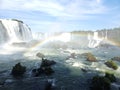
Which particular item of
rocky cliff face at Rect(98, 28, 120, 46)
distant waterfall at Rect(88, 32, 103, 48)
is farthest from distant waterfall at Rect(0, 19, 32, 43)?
rocky cliff face at Rect(98, 28, 120, 46)

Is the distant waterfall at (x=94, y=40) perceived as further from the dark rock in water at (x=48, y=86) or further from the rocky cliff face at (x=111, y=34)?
the dark rock in water at (x=48, y=86)

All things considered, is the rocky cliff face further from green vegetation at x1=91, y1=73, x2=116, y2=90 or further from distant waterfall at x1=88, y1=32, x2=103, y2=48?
green vegetation at x1=91, y1=73, x2=116, y2=90

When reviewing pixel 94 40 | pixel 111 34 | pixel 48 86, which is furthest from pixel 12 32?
pixel 111 34

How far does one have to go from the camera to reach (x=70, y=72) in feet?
107

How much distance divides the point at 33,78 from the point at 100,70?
34.4 ft

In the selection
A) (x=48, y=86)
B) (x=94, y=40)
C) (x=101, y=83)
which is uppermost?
(x=101, y=83)

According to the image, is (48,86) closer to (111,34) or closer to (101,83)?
(101,83)

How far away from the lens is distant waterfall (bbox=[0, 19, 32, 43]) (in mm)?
70938

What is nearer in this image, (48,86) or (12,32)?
(48,86)

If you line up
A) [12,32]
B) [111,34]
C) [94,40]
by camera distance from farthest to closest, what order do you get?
[111,34]
[94,40]
[12,32]

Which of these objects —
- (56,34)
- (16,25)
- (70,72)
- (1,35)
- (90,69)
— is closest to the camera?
(70,72)

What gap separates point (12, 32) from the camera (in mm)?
76312

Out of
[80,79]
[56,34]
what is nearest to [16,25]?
[56,34]

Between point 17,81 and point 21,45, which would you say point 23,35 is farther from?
point 17,81
